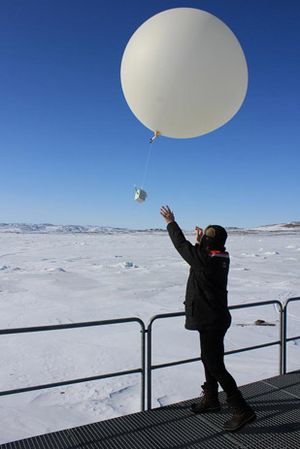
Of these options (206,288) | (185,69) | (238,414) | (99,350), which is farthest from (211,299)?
(99,350)

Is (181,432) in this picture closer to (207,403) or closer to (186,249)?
(207,403)

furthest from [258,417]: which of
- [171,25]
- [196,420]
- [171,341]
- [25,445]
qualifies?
[171,341]

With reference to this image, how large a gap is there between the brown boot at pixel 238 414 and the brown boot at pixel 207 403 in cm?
29

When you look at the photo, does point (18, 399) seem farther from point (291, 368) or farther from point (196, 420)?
point (291, 368)

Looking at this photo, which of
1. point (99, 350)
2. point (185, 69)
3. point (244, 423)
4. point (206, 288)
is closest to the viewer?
point (206, 288)

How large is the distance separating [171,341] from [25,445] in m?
5.03

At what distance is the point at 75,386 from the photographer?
5.81 metres

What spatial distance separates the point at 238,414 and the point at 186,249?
130cm

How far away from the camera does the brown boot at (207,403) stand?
11.2 feet

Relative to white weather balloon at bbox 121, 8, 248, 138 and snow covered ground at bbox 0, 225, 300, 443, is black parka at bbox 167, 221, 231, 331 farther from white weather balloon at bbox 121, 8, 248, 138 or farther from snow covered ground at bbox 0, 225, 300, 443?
snow covered ground at bbox 0, 225, 300, 443

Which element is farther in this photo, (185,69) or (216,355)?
(185,69)

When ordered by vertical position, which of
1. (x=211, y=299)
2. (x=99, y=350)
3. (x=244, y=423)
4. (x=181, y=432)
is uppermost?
(x=211, y=299)

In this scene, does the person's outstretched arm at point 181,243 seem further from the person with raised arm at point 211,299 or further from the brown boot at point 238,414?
the brown boot at point 238,414

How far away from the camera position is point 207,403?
3453mm
